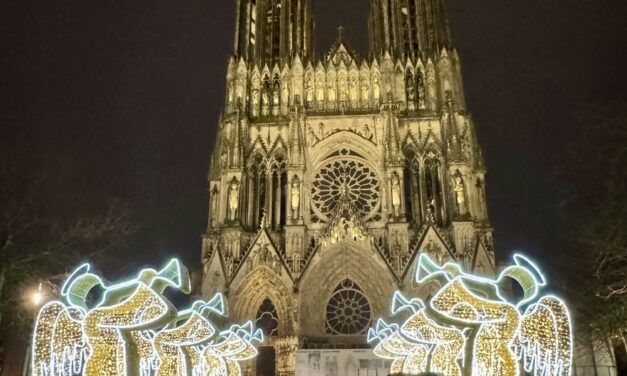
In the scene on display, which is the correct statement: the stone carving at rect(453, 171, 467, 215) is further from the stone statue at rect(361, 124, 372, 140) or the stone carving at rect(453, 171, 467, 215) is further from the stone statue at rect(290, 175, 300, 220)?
the stone statue at rect(290, 175, 300, 220)

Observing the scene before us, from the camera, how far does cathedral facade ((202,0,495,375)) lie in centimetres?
2770

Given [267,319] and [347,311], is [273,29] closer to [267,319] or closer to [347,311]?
[267,319]

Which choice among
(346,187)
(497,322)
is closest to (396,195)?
(346,187)

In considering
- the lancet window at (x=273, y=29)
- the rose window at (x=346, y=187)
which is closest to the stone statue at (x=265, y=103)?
the lancet window at (x=273, y=29)

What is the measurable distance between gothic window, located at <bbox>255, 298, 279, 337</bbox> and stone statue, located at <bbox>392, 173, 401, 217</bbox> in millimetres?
8041

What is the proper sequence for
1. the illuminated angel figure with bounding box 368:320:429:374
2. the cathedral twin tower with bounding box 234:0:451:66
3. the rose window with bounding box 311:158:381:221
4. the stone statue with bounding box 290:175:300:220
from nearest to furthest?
the illuminated angel figure with bounding box 368:320:429:374 → the stone statue with bounding box 290:175:300:220 → the rose window with bounding box 311:158:381:221 → the cathedral twin tower with bounding box 234:0:451:66

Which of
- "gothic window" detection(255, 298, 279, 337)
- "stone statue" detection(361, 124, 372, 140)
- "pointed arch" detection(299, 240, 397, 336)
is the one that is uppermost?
"stone statue" detection(361, 124, 372, 140)

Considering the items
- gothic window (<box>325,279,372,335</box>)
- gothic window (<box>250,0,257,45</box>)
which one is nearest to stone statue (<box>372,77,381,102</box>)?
gothic window (<box>250,0,257,45</box>)

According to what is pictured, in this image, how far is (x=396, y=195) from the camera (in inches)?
1153

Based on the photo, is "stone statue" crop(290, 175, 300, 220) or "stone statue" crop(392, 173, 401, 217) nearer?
"stone statue" crop(392, 173, 401, 217)

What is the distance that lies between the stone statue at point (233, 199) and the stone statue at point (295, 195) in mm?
2977

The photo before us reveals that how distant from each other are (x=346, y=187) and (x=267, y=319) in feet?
27.4

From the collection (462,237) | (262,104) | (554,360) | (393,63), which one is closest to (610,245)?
(554,360)

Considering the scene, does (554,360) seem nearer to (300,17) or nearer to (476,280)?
(476,280)
